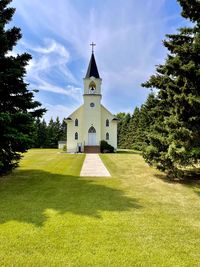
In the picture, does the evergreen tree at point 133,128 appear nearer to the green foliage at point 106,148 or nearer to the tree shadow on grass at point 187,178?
the green foliage at point 106,148

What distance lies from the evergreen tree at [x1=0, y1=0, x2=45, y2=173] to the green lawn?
169 cm

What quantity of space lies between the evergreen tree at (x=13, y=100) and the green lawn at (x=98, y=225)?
5.54 ft

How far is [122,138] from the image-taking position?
166 ft

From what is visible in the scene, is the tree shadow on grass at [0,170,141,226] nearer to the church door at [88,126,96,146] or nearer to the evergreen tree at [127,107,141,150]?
the church door at [88,126,96,146]

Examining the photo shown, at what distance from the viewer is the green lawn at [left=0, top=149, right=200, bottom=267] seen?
4172 millimetres

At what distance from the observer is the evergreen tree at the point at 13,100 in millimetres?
8984

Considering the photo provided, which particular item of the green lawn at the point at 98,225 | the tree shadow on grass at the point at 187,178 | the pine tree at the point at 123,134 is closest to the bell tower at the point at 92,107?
the pine tree at the point at 123,134

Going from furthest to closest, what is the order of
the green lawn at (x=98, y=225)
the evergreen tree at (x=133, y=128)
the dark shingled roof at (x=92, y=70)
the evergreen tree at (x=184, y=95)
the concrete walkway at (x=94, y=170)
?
the evergreen tree at (x=133, y=128) < the dark shingled roof at (x=92, y=70) < the concrete walkway at (x=94, y=170) < the evergreen tree at (x=184, y=95) < the green lawn at (x=98, y=225)

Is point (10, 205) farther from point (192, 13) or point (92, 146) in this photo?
point (92, 146)

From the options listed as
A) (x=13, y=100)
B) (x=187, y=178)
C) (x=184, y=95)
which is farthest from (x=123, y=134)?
(x=13, y=100)

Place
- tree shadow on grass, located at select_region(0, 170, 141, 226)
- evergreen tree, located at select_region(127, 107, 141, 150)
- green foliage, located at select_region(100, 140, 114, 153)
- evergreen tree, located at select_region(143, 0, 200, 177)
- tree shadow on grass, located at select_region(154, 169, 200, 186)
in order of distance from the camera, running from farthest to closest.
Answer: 1. evergreen tree, located at select_region(127, 107, 141, 150)
2. green foliage, located at select_region(100, 140, 114, 153)
3. tree shadow on grass, located at select_region(154, 169, 200, 186)
4. evergreen tree, located at select_region(143, 0, 200, 177)
5. tree shadow on grass, located at select_region(0, 170, 141, 226)

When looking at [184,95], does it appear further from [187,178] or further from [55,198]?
[55,198]

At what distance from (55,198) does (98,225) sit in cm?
281

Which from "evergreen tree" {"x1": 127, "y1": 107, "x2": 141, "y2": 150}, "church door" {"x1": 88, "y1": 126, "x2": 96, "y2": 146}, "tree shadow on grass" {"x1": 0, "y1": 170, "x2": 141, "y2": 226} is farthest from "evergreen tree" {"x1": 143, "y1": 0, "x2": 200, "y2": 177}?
"evergreen tree" {"x1": 127, "y1": 107, "x2": 141, "y2": 150}
